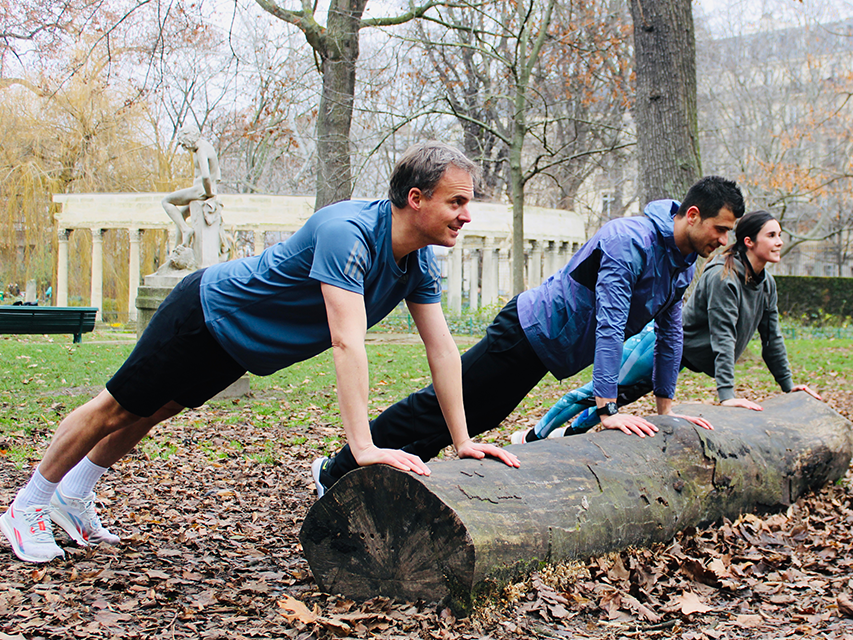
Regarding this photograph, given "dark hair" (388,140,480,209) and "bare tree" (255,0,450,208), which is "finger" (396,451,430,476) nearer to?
"dark hair" (388,140,480,209)

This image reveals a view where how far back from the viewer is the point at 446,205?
9.11 ft

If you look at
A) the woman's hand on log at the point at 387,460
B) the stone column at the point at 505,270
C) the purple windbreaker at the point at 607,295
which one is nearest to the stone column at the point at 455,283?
the stone column at the point at 505,270

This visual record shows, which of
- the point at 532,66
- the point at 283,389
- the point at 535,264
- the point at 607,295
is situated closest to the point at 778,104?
the point at 535,264

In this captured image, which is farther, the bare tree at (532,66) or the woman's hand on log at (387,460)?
the bare tree at (532,66)

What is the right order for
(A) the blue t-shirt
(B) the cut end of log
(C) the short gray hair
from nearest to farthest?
1. (B) the cut end of log
2. (A) the blue t-shirt
3. (C) the short gray hair

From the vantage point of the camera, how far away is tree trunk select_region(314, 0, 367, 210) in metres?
14.2

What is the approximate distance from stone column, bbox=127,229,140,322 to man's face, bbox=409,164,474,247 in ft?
79.0

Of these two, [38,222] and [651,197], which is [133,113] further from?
[651,197]

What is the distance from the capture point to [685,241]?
3672 mm

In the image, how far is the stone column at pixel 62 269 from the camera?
84.0 ft

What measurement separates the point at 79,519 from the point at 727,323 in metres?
3.72

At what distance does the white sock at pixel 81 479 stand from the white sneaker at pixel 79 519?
3 cm

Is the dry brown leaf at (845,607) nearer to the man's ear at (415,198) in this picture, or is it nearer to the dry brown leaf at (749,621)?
the dry brown leaf at (749,621)

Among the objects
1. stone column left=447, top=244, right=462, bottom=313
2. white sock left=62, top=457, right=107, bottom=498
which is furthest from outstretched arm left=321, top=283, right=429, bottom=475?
stone column left=447, top=244, right=462, bottom=313
